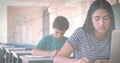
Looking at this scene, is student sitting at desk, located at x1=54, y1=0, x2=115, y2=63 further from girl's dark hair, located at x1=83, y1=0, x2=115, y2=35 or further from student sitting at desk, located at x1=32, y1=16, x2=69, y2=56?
student sitting at desk, located at x1=32, y1=16, x2=69, y2=56

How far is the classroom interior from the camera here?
12.2ft

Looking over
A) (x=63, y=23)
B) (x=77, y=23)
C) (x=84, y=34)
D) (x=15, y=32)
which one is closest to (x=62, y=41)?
(x=63, y=23)

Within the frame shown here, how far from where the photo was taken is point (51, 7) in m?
4.03

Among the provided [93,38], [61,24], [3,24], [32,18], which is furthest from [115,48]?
[3,24]

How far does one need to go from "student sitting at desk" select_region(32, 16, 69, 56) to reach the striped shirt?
0.92 meters

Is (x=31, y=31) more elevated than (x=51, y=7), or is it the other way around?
(x=51, y=7)

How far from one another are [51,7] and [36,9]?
0.99m

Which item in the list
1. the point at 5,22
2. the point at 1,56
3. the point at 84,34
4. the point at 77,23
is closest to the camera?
the point at 84,34

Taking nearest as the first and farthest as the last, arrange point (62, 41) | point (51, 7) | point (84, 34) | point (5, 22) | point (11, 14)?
point (84, 34), point (62, 41), point (51, 7), point (11, 14), point (5, 22)

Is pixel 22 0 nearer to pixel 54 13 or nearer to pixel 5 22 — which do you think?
pixel 5 22

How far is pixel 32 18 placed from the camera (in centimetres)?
514

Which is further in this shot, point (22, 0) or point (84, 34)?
point (22, 0)

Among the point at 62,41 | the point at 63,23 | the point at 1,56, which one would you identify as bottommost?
the point at 1,56

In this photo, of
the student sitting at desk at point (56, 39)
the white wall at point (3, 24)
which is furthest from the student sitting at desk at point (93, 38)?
the white wall at point (3, 24)
